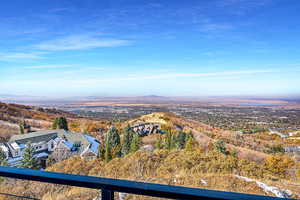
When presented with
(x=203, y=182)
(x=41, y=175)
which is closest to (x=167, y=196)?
(x=41, y=175)

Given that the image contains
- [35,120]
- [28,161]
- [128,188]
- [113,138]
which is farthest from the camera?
[35,120]

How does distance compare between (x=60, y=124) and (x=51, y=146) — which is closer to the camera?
(x=51, y=146)

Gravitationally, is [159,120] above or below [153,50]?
below

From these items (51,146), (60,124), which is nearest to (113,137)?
(51,146)

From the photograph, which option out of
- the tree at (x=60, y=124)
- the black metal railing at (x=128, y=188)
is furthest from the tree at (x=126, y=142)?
the black metal railing at (x=128, y=188)

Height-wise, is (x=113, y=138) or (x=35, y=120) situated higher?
(x=35, y=120)

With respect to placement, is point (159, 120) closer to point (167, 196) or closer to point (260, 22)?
point (260, 22)

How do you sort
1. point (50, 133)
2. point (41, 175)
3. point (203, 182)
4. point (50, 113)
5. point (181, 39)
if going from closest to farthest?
point (41, 175), point (203, 182), point (181, 39), point (50, 133), point (50, 113)

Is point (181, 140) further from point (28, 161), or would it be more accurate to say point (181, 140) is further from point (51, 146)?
point (28, 161)
